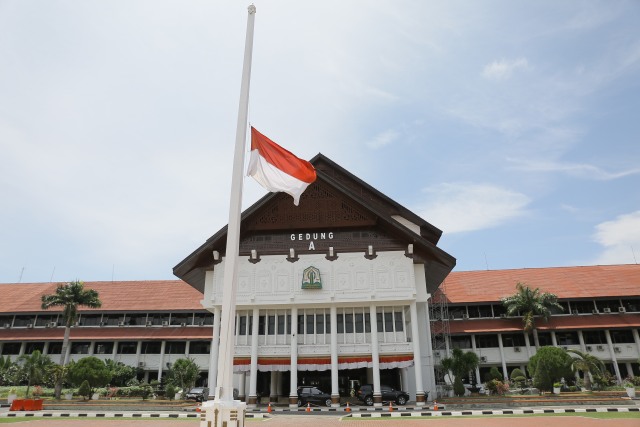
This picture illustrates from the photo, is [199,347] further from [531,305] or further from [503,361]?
[531,305]

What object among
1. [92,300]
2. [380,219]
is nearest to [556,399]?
[380,219]

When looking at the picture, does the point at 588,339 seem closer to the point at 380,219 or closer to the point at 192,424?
the point at 380,219

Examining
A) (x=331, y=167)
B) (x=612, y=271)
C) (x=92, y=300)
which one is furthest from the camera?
(x=612, y=271)

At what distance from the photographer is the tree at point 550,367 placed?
25359 millimetres

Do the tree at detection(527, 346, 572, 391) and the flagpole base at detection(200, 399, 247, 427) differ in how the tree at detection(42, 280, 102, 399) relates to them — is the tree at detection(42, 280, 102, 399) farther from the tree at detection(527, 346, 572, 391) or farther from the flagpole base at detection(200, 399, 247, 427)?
the tree at detection(527, 346, 572, 391)

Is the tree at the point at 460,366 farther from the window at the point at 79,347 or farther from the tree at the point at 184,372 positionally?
the window at the point at 79,347

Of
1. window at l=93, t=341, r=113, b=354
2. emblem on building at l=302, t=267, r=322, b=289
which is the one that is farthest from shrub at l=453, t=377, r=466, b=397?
window at l=93, t=341, r=113, b=354

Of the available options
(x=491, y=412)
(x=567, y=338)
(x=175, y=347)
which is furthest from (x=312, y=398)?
(x=567, y=338)

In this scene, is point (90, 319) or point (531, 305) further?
point (90, 319)

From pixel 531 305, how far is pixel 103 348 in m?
40.0

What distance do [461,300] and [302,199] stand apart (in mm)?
20541

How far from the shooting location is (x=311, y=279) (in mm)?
27359

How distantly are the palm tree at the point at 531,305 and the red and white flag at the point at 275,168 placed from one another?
32428 mm

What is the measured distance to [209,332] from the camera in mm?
41375
